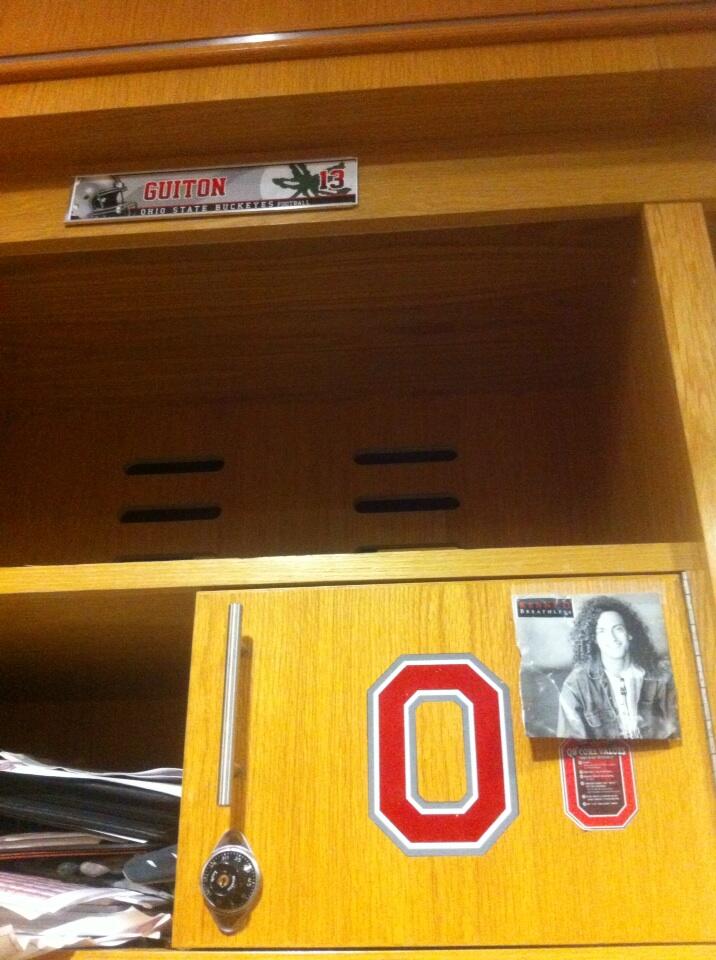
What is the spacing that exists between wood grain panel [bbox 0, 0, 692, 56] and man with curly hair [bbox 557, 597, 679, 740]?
18.6 inches

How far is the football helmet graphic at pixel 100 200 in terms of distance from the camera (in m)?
0.74

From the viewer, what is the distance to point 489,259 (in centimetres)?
80

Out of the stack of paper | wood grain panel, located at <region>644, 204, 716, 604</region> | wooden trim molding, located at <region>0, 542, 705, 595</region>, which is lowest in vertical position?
the stack of paper

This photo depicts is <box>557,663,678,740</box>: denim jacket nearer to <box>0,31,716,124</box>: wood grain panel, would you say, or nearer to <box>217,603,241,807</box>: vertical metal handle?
<box>217,603,241,807</box>: vertical metal handle

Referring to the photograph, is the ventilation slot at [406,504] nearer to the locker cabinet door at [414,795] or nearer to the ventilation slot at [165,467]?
the ventilation slot at [165,467]

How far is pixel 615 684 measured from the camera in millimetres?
568

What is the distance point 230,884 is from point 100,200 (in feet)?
1.81

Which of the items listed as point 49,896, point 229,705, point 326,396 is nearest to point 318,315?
point 326,396

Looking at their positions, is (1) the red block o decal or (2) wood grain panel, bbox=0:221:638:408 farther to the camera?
(2) wood grain panel, bbox=0:221:638:408

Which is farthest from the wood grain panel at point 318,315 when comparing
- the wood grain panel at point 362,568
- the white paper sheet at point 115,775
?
the white paper sheet at point 115,775

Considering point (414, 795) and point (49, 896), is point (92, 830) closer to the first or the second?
point (49, 896)

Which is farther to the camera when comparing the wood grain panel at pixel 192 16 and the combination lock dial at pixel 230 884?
the wood grain panel at pixel 192 16

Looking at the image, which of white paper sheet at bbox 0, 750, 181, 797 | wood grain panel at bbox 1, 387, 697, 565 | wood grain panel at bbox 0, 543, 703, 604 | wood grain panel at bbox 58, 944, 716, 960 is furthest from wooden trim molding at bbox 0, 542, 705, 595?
wood grain panel at bbox 1, 387, 697, 565

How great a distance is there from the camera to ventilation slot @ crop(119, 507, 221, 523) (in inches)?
40.7
